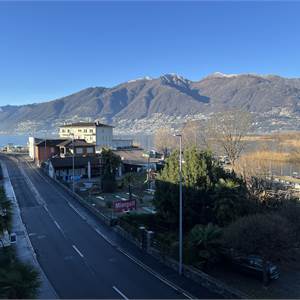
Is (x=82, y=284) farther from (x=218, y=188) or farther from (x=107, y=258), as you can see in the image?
(x=218, y=188)

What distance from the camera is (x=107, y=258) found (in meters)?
25.8

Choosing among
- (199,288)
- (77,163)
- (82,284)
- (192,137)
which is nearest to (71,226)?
(82,284)

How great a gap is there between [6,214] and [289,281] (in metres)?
16.4

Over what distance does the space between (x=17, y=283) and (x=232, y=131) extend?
67513mm

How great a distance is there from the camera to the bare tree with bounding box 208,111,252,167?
242ft

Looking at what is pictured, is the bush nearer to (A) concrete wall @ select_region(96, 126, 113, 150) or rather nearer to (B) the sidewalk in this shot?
(B) the sidewalk

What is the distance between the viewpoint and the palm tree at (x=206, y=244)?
23875 mm

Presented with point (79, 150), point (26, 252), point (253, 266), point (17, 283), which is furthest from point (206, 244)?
point (79, 150)

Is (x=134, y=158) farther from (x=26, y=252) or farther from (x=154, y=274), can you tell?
(x=154, y=274)

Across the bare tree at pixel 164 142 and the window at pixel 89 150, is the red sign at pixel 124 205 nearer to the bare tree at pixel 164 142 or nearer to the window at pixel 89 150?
the window at pixel 89 150

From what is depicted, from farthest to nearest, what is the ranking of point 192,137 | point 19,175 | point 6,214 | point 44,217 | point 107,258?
point 192,137 → point 19,175 → point 44,217 → point 107,258 → point 6,214

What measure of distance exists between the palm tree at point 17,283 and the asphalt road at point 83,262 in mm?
8053

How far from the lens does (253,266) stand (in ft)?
76.4

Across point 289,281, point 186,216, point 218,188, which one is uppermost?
point 218,188
